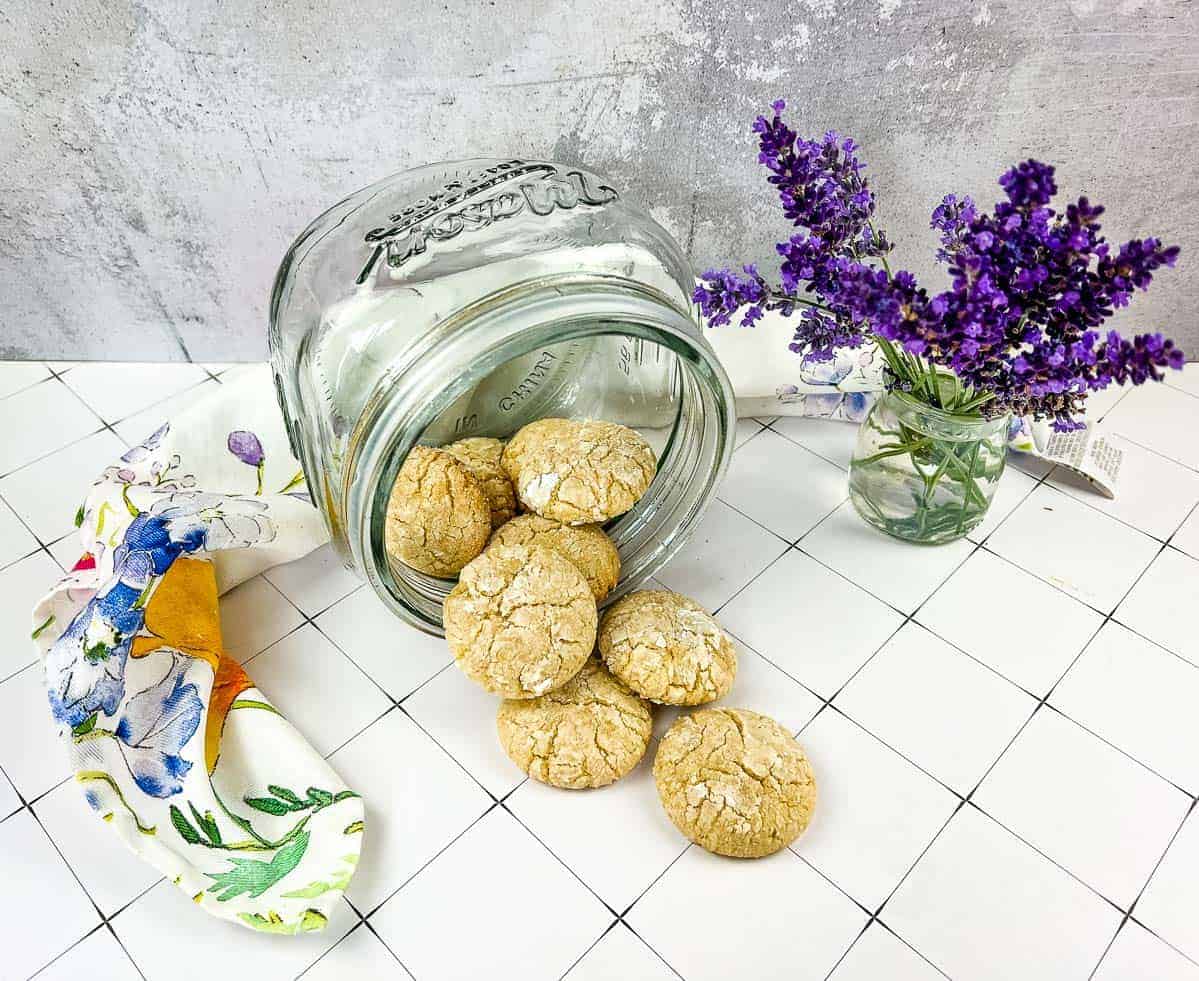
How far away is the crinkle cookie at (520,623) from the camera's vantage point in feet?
2.20

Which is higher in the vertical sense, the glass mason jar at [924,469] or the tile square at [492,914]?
the glass mason jar at [924,469]

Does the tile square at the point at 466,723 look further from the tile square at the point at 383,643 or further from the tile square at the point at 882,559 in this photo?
the tile square at the point at 882,559

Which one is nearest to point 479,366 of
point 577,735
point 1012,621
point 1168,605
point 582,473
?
point 582,473

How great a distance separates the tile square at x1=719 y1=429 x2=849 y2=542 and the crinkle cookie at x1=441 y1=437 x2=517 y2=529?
0.21 metres

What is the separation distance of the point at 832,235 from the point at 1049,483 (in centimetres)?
38

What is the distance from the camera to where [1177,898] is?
633 millimetres

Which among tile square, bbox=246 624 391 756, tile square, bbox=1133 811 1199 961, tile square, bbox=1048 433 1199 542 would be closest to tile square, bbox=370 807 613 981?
tile square, bbox=246 624 391 756

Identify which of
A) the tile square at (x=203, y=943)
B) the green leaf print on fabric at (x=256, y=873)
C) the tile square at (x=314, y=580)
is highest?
the tile square at (x=314, y=580)

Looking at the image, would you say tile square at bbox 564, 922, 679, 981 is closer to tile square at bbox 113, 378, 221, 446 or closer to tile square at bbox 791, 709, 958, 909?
tile square at bbox 791, 709, 958, 909

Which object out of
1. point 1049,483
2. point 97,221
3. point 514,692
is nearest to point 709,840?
point 514,692

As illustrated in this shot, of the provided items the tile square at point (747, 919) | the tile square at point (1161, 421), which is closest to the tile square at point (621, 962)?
the tile square at point (747, 919)

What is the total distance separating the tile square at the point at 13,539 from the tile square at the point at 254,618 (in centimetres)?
20

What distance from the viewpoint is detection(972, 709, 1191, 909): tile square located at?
65cm

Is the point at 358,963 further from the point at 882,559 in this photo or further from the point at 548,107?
the point at 548,107
